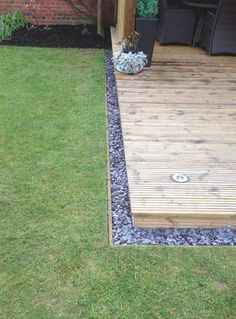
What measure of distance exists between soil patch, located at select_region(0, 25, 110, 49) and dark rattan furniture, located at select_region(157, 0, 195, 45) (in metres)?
0.95

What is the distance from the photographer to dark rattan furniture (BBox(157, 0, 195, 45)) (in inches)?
213

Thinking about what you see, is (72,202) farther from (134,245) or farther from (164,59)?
(164,59)

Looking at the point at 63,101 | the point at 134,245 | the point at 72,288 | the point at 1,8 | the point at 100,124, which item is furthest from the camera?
the point at 1,8

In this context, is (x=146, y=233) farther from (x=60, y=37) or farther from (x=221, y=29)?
(x=60, y=37)

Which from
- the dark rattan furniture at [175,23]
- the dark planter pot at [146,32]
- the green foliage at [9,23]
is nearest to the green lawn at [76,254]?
the dark planter pot at [146,32]

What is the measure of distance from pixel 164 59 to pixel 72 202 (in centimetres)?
311

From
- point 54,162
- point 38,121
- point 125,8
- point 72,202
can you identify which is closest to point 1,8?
point 125,8

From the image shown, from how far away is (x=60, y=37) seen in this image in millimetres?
6348

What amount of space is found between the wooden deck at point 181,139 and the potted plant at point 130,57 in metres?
→ 0.09

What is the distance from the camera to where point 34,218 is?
101 inches

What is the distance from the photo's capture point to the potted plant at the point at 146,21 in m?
4.50

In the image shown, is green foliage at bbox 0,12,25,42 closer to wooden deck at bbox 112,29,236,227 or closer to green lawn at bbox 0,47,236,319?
wooden deck at bbox 112,29,236,227

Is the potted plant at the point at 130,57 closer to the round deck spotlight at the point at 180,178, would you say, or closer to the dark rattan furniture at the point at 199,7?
the dark rattan furniture at the point at 199,7

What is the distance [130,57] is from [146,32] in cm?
39
